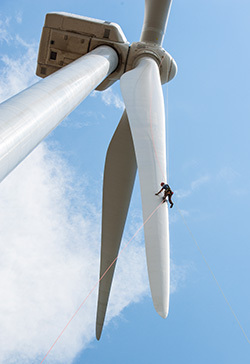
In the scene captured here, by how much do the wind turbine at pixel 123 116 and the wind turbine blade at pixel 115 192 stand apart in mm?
57

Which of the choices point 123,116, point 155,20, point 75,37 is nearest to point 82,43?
point 75,37

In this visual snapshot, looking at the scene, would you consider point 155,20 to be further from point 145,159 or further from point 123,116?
point 145,159

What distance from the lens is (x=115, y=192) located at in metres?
20.0

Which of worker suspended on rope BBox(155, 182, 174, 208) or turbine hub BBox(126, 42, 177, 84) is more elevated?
turbine hub BBox(126, 42, 177, 84)

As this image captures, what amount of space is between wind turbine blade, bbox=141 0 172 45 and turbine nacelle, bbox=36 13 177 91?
0.65 meters

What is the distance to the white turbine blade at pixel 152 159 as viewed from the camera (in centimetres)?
1034

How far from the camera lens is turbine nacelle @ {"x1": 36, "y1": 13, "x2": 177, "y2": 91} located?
18047 millimetres

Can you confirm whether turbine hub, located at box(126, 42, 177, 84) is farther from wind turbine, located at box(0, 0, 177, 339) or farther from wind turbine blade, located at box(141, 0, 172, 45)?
wind turbine blade, located at box(141, 0, 172, 45)

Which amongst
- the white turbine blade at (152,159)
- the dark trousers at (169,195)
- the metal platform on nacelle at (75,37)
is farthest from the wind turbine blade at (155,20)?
the dark trousers at (169,195)

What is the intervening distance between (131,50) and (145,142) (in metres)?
8.56

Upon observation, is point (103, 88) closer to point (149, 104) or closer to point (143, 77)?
point (143, 77)

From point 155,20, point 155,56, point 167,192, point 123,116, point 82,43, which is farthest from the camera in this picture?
point 123,116

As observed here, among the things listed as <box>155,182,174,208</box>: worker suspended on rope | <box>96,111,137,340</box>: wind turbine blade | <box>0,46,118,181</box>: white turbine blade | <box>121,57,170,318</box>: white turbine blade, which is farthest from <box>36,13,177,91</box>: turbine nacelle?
<box>155,182,174,208</box>: worker suspended on rope

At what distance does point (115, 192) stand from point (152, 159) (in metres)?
8.12
